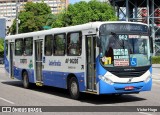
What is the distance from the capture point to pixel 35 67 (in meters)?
19.2

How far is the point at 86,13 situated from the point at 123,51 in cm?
4979

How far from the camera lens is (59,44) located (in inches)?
650

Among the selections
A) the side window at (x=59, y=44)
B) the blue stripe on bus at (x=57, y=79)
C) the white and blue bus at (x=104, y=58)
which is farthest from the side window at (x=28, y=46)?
the white and blue bus at (x=104, y=58)

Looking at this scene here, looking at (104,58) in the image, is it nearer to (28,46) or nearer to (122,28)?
(122,28)

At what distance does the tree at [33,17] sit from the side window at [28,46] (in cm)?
5998

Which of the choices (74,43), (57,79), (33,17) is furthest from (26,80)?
(33,17)

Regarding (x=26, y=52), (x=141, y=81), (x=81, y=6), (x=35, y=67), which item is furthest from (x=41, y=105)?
(x=81, y=6)

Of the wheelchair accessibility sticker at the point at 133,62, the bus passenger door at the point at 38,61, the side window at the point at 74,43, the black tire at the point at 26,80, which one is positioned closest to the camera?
the wheelchair accessibility sticker at the point at 133,62

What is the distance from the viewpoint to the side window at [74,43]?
14.9 metres

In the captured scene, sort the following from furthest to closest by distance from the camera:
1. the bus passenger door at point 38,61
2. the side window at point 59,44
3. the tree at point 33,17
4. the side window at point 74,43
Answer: the tree at point 33,17 → the bus passenger door at point 38,61 → the side window at point 59,44 → the side window at point 74,43

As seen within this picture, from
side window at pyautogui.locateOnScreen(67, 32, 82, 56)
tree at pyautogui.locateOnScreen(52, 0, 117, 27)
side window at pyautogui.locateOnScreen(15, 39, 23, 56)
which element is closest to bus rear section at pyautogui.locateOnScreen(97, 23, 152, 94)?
side window at pyautogui.locateOnScreen(67, 32, 82, 56)

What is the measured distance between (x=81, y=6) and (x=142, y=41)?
51.1 metres

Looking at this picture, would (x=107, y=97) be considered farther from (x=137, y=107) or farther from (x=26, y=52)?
(x=26, y=52)

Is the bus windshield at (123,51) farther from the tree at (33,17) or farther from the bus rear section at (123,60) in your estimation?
the tree at (33,17)
